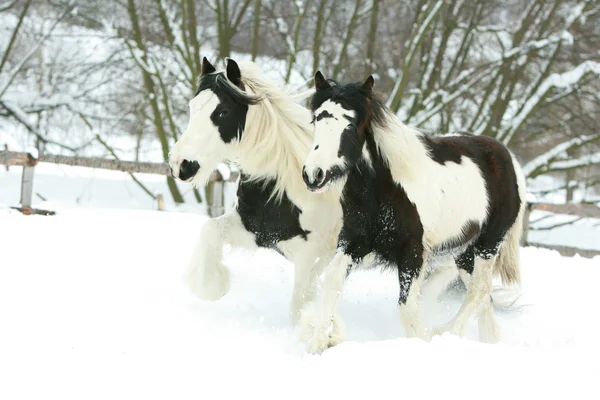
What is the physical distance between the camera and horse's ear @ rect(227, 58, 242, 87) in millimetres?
4008

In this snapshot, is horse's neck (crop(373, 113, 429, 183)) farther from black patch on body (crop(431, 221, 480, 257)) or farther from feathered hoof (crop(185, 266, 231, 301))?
feathered hoof (crop(185, 266, 231, 301))

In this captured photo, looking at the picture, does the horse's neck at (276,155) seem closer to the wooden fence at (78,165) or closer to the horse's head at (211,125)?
the horse's head at (211,125)

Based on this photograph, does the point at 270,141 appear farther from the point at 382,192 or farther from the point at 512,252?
the point at 512,252

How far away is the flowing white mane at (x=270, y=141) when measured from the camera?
164 inches

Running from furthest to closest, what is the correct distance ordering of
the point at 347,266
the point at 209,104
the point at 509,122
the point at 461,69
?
1. the point at 461,69
2. the point at 509,122
3. the point at 209,104
4. the point at 347,266

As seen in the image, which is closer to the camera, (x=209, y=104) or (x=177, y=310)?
(x=209, y=104)

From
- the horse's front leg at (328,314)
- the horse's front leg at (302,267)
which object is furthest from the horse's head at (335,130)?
the horse's front leg at (302,267)

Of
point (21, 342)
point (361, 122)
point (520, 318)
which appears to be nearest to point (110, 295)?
point (21, 342)

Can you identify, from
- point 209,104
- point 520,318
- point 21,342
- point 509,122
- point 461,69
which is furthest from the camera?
point 461,69

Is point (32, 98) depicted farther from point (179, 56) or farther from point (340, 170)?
point (340, 170)

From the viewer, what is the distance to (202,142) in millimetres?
3799

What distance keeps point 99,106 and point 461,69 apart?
881 cm

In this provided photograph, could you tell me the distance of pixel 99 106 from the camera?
49.9 feet

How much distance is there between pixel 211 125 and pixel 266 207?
0.68 metres
